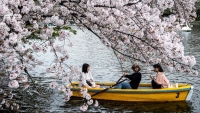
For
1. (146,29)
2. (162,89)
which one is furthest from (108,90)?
(146,29)

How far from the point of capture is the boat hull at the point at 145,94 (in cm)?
1135

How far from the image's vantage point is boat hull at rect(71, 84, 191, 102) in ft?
37.2

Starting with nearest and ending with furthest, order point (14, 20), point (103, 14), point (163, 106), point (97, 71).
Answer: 1. point (14, 20)
2. point (103, 14)
3. point (163, 106)
4. point (97, 71)

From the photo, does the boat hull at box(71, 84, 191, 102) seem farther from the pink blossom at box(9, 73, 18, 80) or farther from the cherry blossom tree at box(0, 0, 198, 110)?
the pink blossom at box(9, 73, 18, 80)

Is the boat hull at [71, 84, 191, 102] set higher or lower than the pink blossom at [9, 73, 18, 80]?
lower

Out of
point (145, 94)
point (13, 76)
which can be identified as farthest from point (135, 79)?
point (13, 76)

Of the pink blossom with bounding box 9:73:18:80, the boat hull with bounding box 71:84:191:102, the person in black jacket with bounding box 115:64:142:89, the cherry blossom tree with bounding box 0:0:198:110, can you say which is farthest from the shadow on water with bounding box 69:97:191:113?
the pink blossom with bounding box 9:73:18:80

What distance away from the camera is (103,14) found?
562cm

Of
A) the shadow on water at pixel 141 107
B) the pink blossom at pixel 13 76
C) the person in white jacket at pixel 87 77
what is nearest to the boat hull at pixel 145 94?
the shadow on water at pixel 141 107

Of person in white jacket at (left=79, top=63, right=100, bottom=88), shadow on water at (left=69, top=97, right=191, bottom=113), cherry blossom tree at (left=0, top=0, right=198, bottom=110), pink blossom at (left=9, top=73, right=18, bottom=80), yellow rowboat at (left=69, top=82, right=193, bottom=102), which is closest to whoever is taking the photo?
pink blossom at (left=9, top=73, right=18, bottom=80)

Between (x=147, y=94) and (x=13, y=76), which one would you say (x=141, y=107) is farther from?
(x=13, y=76)

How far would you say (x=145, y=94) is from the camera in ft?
37.7

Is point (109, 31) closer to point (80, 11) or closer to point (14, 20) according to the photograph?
point (80, 11)

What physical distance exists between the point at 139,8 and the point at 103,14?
0.65 meters
